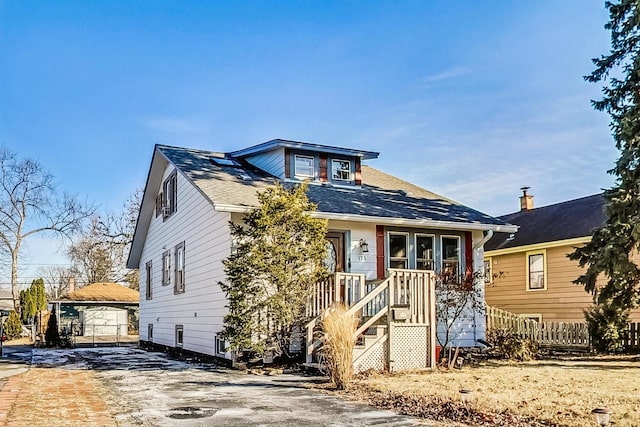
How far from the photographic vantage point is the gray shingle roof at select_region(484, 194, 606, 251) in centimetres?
2019

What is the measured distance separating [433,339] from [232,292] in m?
3.98

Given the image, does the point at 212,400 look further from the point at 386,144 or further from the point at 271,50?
the point at 386,144

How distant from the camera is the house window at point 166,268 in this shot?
18547 mm

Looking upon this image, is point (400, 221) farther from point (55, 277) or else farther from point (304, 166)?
point (55, 277)

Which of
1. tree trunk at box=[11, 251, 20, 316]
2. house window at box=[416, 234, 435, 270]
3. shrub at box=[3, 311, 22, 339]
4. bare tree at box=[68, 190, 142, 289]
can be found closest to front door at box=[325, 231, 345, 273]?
house window at box=[416, 234, 435, 270]

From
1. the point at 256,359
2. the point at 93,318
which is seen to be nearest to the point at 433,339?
the point at 256,359

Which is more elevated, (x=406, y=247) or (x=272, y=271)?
(x=406, y=247)

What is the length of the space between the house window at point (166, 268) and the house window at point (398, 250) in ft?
23.6

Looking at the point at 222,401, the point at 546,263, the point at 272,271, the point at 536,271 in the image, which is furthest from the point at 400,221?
the point at 536,271

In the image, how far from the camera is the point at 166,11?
47.5 ft

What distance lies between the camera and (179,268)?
1730cm

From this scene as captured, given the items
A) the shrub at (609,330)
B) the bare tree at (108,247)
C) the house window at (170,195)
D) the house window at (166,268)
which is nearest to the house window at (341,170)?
the house window at (170,195)

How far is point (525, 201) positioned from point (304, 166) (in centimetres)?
1318

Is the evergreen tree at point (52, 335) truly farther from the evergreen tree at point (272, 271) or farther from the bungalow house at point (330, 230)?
the evergreen tree at point (272, 271)
